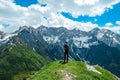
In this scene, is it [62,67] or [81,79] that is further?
[62,67]

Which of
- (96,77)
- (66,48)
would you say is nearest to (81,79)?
(96,77)

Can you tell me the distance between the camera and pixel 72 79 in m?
48.1

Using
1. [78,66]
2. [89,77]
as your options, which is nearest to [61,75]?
[89,77]

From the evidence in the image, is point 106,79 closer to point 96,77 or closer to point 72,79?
point 96,77

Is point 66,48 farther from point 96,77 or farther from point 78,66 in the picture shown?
point 96,77

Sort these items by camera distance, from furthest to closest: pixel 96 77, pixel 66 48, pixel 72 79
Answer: pixel 66 48
pixel 96 77
pixel 72 79

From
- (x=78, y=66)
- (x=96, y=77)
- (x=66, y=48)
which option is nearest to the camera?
(x=96, y=77)

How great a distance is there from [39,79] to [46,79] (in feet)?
5.93

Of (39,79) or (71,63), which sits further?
Answer: (71,63)

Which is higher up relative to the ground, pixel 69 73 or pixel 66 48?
pixel 66 48

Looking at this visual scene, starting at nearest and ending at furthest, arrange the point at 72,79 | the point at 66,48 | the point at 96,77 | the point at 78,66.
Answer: the point at 72,79 < the point at 96,77 < the point at 78,66 < the point at 66,48

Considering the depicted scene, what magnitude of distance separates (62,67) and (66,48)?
7.75 metres

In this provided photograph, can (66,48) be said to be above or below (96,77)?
above

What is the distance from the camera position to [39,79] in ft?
166
